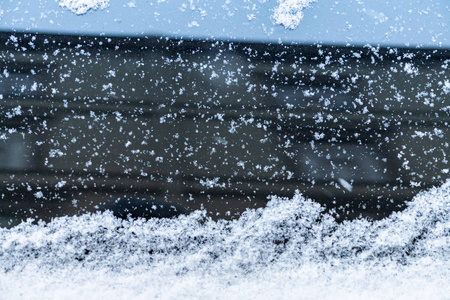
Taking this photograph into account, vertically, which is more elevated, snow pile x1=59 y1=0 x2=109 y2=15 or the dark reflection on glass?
snow pile x1=59 y1=0 x2=109 y2=15

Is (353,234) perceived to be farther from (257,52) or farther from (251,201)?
(257,52)

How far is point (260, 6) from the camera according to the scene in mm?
611

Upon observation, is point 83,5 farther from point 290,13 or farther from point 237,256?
point 237,256

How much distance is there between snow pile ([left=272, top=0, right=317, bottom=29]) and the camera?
604 mm

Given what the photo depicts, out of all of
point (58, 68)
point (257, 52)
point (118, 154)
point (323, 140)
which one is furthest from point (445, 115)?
point (58, 68)

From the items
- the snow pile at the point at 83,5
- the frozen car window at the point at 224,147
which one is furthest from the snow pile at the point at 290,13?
the snow pile at the point at 83,5

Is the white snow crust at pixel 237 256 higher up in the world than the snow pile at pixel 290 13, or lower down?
lower down

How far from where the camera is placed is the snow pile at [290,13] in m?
0.60

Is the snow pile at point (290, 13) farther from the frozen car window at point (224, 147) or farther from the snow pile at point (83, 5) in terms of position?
the snow pile at point (83, 5)

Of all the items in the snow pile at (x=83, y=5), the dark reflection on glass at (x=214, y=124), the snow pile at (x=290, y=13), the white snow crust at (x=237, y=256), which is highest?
the snow pile at (x=290, y=13)

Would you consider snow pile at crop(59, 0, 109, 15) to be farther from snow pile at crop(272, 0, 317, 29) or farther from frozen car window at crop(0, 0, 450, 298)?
snow pile at crop(272, 0, 317, 29)

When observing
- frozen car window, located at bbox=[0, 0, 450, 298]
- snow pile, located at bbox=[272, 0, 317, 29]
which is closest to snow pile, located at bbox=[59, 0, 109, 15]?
frozen car window, located at bbox=[0, 0, 450, 298]

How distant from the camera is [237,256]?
548 millimetres

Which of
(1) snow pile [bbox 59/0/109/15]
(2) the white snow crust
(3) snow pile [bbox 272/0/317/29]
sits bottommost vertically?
(2) the white snow crust
